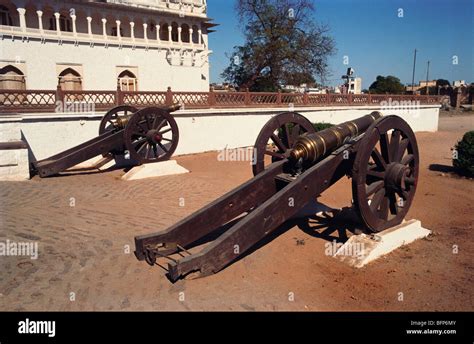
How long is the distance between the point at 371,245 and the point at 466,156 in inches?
267

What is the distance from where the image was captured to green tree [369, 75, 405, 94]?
5540 cm

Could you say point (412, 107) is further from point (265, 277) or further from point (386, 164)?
point (265, 277)

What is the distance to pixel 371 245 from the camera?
4461 millimetres

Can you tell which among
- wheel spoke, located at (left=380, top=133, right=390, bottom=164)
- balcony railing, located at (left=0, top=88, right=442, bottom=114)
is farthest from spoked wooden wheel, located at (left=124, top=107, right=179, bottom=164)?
wheel spoke, located at (left=380, top=133, right=390, bottom=164)

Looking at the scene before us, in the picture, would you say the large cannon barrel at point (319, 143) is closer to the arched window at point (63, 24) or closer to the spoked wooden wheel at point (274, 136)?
the spoked wooden wheel at point (274, 136)

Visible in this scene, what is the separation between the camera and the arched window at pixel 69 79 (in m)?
20.8

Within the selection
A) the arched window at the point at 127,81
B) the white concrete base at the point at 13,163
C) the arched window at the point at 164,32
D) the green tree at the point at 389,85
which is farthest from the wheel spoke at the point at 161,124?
the green tree at the point at 389,85

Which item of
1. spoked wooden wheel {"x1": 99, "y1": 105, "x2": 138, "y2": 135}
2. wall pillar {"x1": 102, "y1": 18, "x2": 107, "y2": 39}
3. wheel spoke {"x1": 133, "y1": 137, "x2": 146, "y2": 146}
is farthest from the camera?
wall pillar {"x1": 102, "y1": 18, "x2": 107, "y2": 39}

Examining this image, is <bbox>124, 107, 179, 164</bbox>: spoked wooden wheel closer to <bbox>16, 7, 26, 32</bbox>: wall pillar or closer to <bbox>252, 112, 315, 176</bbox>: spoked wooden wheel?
<bbox>252, 112, 315, 176</bbox>: spoked wooden wheel

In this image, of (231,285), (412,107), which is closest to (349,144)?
(231,285)

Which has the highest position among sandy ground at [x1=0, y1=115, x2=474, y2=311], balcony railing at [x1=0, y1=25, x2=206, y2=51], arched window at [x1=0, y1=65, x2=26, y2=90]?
balcony railing at [x1=0, y1=25, x2=206, y2=51]

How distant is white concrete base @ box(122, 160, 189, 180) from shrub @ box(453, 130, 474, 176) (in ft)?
23.7

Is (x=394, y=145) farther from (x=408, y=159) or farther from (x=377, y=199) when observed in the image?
(x=377, y=199)
